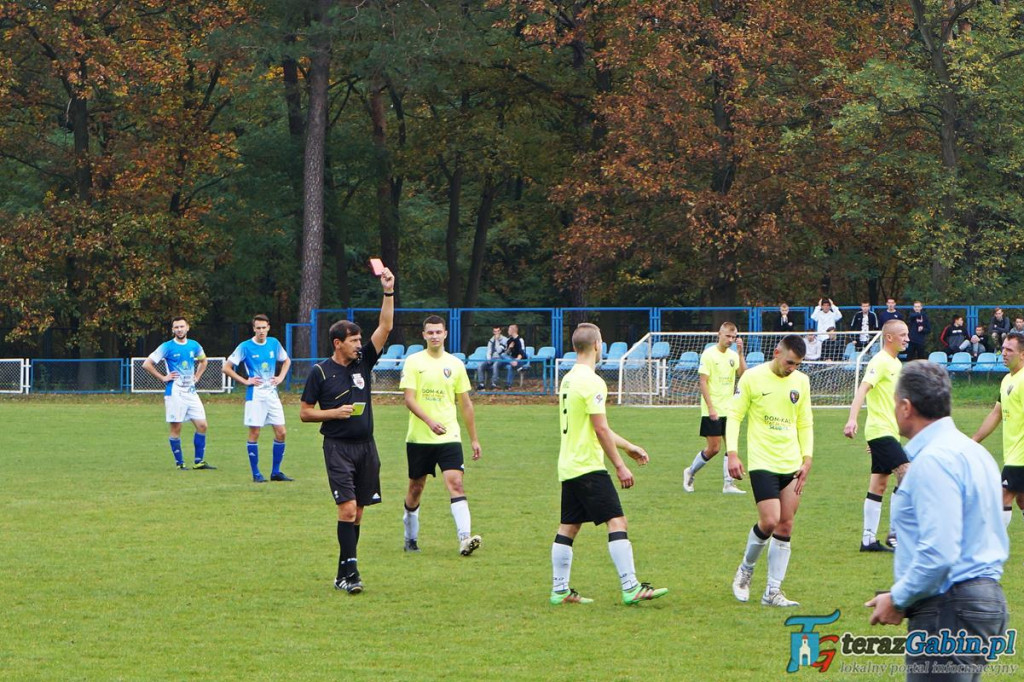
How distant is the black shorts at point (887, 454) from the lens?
455 inches

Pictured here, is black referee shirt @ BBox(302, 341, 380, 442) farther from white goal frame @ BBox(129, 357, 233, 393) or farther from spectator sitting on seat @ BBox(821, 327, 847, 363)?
white goal frame @ BBox(129, 357, 233, 393)

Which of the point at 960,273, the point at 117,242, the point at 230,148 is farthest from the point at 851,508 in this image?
the point at 230,148

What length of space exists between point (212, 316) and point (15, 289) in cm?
988

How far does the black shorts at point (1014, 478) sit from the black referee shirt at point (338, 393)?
5042mm

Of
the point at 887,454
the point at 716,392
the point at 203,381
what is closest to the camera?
the point at 887,454

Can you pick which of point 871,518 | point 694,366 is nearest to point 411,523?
point 871,518

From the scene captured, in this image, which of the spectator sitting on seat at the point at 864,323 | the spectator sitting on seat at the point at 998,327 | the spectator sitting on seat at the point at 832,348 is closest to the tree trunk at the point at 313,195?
the spectator sitting on seat at the point at 832,348

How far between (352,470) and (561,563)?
69.5 inches

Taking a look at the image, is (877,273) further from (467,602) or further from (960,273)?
(467,602)

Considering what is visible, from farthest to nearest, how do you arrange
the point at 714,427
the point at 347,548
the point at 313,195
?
the point at 313,195
the point at 714,427
the point at 347,548

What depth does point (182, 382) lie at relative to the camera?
19.0 m

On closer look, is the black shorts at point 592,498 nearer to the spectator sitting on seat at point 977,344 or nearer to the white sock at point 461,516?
the white sock at point 461,516

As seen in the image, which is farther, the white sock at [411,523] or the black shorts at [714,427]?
the black shorts at [714,427]

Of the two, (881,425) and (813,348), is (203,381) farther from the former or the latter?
(881,425)
